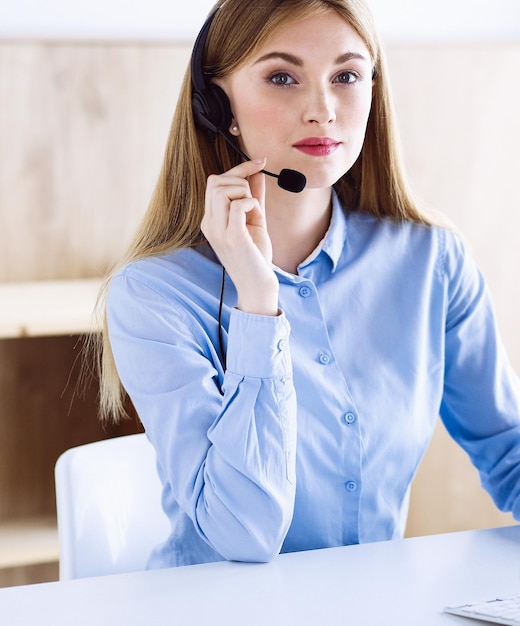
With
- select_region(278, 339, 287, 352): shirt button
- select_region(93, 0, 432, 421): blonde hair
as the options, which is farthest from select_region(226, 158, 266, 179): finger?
select_region(278, 339, 287, 352): shirt button

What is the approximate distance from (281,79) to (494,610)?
0.69 metres

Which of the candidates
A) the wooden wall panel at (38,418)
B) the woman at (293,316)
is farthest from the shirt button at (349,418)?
the wooden wall panel at (38,418)

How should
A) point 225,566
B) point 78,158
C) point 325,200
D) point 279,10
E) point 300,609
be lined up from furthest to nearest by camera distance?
1. point 78,158
2. point 325,200
3. point 279,10
4. point 225,566
5. point 300,609

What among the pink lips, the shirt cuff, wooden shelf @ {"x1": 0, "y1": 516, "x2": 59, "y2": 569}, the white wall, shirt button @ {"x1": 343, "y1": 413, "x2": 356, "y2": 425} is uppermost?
the white wall

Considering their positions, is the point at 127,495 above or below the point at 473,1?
below

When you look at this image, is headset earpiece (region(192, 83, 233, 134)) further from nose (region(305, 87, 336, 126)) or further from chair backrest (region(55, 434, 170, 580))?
chair backrest (region(55, 434, 170, 580))

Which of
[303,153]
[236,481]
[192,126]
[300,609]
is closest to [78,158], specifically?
[192,126]

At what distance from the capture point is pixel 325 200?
4.30 ft

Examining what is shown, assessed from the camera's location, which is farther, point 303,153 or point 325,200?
point 325,200

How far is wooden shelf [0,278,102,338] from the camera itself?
1.76 meters

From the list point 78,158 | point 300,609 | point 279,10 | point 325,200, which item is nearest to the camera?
point 300,609

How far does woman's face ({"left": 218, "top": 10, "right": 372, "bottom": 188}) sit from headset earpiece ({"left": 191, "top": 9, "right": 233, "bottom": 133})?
0.06 feet

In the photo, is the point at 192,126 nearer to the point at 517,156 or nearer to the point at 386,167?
the point at 386,167

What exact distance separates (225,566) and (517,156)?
1616 mm
